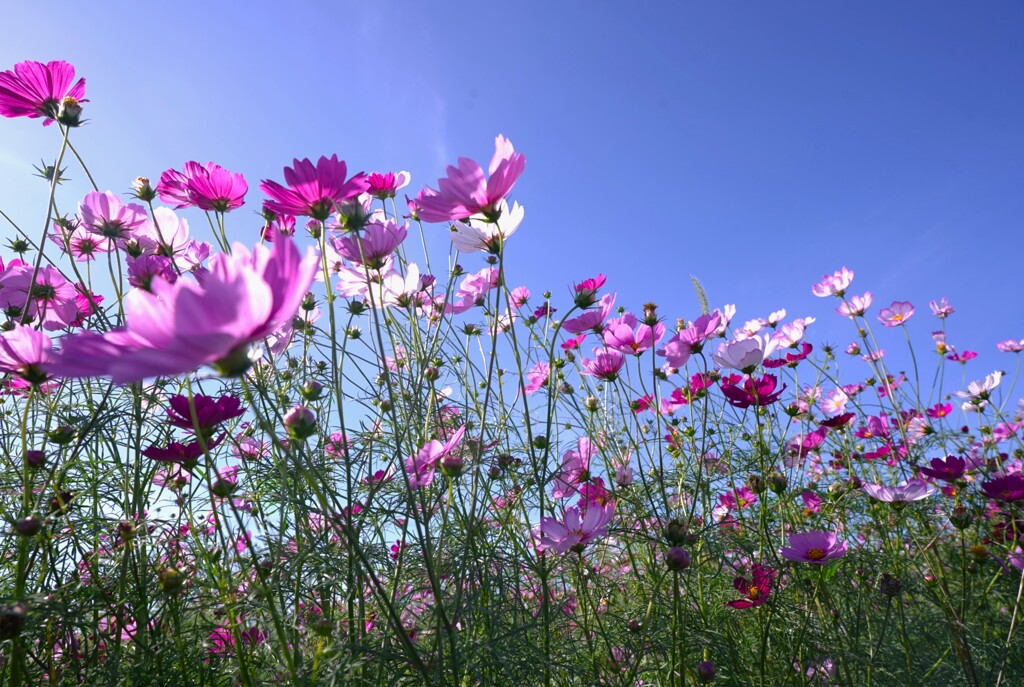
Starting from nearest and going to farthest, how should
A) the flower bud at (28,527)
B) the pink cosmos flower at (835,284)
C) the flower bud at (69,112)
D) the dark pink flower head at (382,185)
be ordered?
the flower bud at (28,527) < the flower bud at (69,112) < the dark pink flower head at (382,185) < the pink cosmos flower at (835,284)

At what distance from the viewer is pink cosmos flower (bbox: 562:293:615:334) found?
1.26 metres

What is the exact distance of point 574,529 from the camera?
0.92 m

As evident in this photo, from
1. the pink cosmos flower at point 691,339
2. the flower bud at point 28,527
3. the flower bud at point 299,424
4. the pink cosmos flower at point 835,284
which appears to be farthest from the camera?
the pink cosmos flower at point 835,284

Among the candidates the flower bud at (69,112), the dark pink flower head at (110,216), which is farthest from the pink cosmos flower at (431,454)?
the flower bud at (69,112)

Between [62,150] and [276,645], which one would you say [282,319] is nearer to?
[276,645]

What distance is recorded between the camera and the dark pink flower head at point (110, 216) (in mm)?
1000

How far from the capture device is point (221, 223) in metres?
0.81

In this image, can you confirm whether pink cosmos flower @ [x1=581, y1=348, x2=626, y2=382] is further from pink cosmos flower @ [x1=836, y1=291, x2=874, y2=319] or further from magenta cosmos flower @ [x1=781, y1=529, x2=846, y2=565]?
pink cosmos flower @ [x1=836, y1=291, x2=874, y2=319]

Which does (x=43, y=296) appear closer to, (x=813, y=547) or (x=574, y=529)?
(x=574, y=529)

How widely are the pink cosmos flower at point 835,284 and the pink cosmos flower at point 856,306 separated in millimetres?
63

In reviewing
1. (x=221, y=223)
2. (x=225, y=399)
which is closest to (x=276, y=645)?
(x=225, y=399)

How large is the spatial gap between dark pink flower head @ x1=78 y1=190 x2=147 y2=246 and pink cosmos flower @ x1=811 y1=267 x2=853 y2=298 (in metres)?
2.56

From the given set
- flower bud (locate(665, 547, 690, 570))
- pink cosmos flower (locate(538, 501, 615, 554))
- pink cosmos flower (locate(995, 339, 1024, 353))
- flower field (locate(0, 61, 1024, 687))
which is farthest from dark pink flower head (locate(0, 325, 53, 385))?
pink cosmos flower (locate(995, 339, 1024, 353))

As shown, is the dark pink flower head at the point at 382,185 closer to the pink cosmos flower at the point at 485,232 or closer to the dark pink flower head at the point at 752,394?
the pink cosmos flower at the point at 485,232
